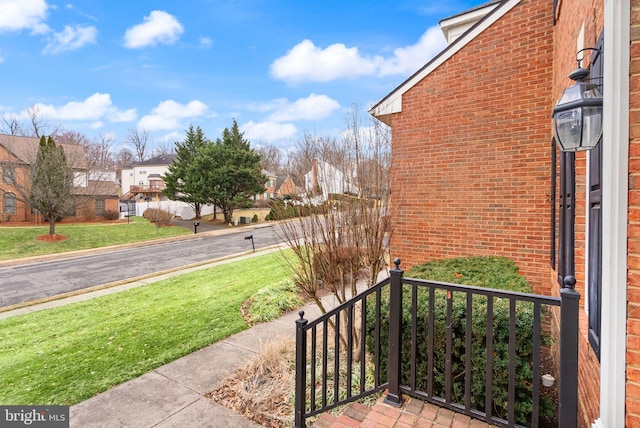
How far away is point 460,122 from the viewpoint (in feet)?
17.6

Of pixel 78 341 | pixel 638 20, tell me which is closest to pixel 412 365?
pixel 638 20

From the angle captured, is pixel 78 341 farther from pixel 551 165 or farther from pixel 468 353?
pixel 551 165

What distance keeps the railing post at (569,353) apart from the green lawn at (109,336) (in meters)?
4.72

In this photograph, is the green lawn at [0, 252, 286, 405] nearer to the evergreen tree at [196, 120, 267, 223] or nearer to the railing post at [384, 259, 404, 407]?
the railing post at [384, 259, 404, 407]

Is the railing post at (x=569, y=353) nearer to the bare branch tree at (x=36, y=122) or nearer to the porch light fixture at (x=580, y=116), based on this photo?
the porch light fixture at (x=580, y=116)

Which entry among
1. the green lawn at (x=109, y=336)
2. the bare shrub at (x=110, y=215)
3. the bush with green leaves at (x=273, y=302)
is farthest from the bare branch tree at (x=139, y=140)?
the bush with green leaves at (x=273, y=302)

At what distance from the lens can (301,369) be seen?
289 cm

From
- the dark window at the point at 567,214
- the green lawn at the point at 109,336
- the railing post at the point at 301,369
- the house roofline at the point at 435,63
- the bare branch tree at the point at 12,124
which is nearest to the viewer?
the railing post at the point at 301,369

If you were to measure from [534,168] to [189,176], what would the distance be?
25.4m

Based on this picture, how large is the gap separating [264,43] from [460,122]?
11.8 m

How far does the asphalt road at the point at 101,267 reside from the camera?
32.8 feet

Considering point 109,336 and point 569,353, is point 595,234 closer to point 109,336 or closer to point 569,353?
point 569,353

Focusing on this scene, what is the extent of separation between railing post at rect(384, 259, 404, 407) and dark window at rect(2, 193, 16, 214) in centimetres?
3039

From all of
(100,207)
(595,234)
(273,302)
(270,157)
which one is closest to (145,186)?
(100,207)
